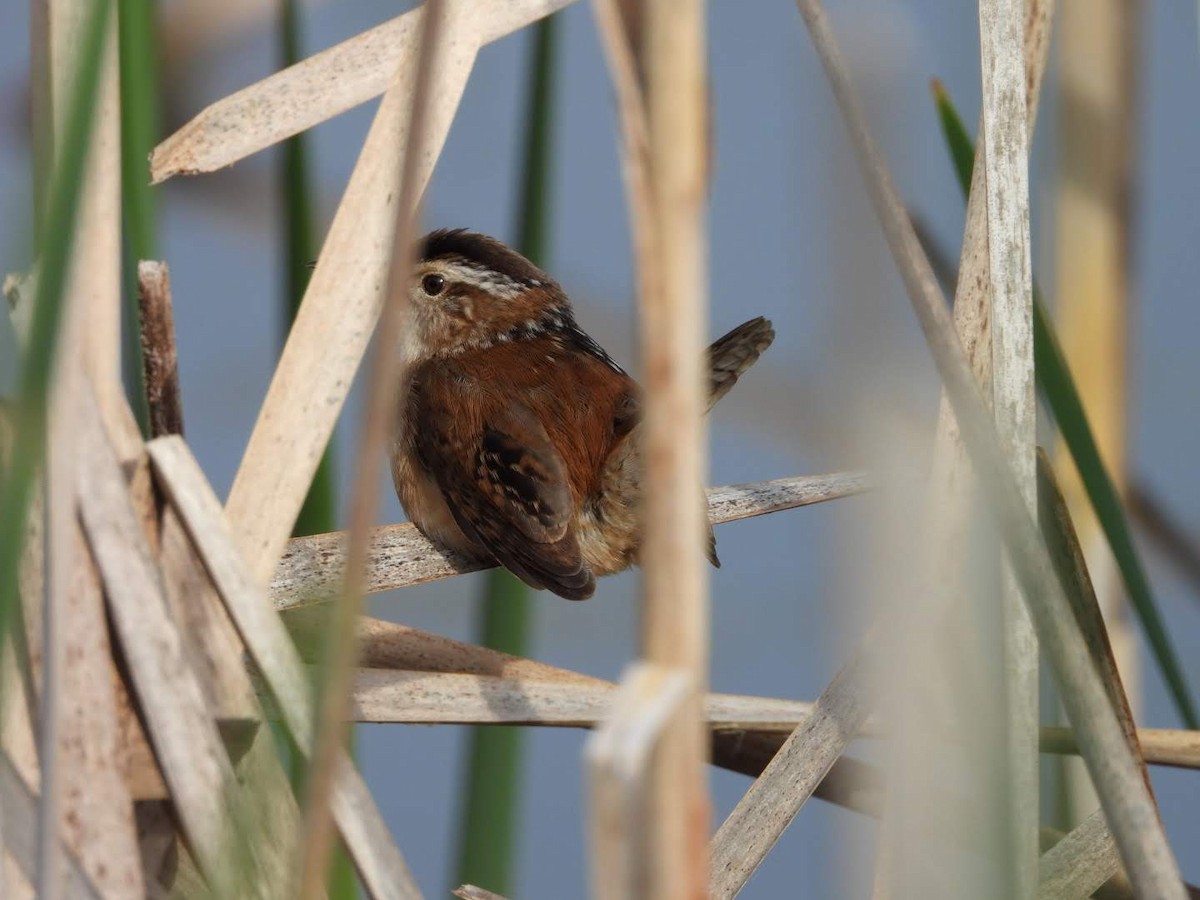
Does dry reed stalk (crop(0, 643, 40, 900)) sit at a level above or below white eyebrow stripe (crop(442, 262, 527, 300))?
below

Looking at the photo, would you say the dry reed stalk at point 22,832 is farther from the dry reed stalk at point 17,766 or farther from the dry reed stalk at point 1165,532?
the dry reed stalk at point 1165,532

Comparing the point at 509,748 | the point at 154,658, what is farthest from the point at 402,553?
the point at 154,658

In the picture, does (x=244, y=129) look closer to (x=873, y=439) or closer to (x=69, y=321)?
(x=69, y=321)

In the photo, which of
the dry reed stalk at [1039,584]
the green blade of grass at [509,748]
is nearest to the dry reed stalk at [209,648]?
the dry reed stalk at [1039,584]

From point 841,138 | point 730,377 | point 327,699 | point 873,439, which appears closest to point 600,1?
point 841,138

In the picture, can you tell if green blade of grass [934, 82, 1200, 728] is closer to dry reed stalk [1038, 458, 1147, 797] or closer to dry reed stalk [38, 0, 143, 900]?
dry reed stalk [1038, 458, 1147, 797]

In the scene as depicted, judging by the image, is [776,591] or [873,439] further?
[776,591]

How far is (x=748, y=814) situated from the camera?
149 centimetres

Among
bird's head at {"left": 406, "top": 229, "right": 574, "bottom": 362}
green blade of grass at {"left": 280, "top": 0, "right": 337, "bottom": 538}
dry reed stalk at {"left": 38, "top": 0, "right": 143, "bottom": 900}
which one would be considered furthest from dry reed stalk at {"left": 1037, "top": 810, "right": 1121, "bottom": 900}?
bird's head at {"left": 406, "top": 229, "right": 574, "bottom": 362}

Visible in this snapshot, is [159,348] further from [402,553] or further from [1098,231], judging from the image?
[1098,231]

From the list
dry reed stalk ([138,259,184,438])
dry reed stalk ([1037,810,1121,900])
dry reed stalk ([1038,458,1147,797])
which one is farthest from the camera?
dry reed stalk ([1037,810,1121,900])

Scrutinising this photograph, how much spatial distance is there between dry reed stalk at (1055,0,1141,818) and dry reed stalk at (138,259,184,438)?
1742 millimetres

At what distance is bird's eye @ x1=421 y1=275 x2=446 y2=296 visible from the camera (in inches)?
108

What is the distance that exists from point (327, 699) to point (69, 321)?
0.34 m
